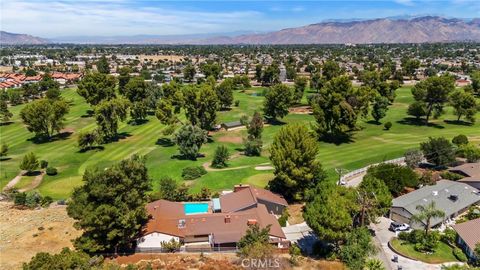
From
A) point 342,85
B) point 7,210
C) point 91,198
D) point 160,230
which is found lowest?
point 7,210

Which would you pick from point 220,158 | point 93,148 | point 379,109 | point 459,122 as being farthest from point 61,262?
point 459,122

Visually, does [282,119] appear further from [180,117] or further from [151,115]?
[151,115]

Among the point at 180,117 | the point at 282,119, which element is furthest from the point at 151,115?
the point at 282,119

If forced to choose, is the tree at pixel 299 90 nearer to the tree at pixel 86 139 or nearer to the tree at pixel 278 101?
the tree at pixel 278 101

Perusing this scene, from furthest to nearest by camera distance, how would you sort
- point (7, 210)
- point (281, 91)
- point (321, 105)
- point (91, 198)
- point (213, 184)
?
point (281, 91), point (321, 105), point (213, 184), point (7, 210), point (91, 198)

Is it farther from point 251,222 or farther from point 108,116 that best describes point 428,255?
point 108,116

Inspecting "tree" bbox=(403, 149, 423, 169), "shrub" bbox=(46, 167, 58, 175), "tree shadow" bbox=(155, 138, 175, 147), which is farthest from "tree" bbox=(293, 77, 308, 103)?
"shrub" bbox=(46, 167, 58, 175)
